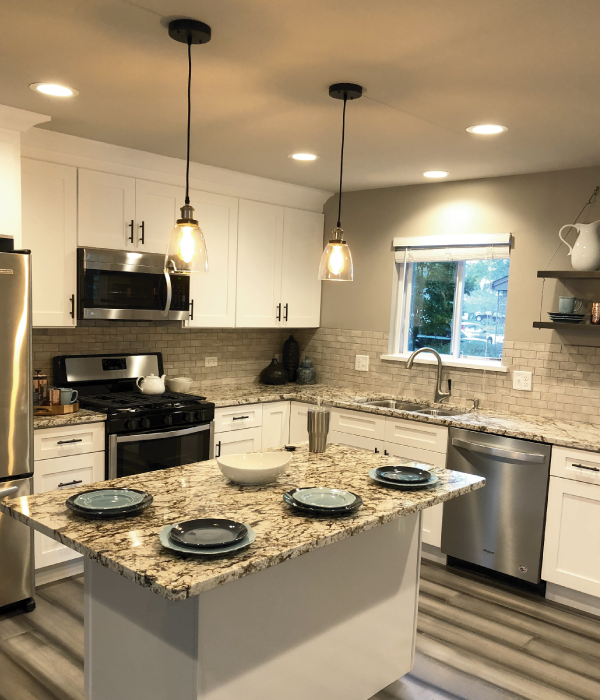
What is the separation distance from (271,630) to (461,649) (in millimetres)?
1389

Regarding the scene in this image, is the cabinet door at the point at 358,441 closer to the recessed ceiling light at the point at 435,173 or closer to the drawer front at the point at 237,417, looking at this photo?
the drawer front at the point at 237,417

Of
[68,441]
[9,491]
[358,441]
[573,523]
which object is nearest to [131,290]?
[68,441]

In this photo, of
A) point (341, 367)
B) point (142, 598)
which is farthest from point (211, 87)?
point (341, 367)

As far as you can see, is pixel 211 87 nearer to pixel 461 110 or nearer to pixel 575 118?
pixel 461 110

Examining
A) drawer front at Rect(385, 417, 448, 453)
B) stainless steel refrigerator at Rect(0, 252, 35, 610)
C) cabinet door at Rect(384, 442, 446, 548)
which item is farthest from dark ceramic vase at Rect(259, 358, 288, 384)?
stainless steel refrigerator at Rect(0, 252, 35, 610)

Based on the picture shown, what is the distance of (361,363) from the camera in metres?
5.07

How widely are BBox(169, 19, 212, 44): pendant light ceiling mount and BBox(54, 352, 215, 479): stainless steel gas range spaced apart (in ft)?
7.26

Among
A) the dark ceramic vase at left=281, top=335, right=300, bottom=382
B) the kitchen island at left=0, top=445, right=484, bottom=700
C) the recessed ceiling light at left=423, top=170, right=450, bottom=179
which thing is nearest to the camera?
the kitchen island at left=0, top=445, right=484, bottom=700

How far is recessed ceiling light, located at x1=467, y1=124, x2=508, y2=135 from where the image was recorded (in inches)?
119

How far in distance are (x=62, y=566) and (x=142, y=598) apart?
6.32ft

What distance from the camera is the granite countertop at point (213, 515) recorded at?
1.60 m

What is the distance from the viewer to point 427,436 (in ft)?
13.2

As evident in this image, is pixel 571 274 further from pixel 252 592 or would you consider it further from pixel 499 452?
pixel 252 592

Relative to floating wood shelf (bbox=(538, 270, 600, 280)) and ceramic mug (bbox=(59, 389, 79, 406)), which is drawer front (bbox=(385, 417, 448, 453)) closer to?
floating wood shelf (bbox=(538, 270, 600, 280))
